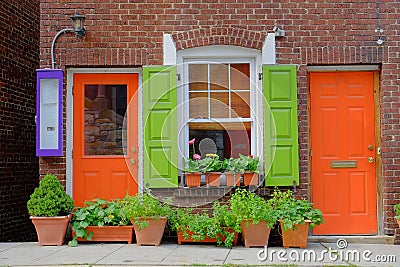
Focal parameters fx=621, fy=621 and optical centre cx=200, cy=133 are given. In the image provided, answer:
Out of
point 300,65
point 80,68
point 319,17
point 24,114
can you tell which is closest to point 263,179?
point 300,65

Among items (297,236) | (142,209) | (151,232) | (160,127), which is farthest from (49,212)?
(297,236)

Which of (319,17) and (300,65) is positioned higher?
(319,17)

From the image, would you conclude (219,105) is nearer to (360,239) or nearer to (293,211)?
(293,211)

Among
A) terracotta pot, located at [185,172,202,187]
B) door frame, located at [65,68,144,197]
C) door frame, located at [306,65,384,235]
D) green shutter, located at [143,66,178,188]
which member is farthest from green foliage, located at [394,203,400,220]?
door frame, located at [65,68,144,197]

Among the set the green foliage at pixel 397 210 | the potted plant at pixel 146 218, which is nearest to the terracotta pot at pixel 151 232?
the potted plant at pixel 146 218

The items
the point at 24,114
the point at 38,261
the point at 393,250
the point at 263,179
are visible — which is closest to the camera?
the point at 38,261

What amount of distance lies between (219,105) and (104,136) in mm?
1649

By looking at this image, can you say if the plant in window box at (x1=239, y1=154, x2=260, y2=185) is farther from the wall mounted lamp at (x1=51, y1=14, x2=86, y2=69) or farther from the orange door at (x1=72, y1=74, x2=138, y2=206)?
the wall mounted lamp at (x1=51, y1=14, x2=86, y2=69)

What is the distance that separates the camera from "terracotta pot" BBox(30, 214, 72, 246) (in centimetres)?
783

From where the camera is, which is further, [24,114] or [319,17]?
[24,114]

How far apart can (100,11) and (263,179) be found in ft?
10.4

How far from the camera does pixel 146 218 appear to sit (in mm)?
7723

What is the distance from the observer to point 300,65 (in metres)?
8.39

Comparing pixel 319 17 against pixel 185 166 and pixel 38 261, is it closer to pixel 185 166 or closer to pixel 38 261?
pixel 185 166
